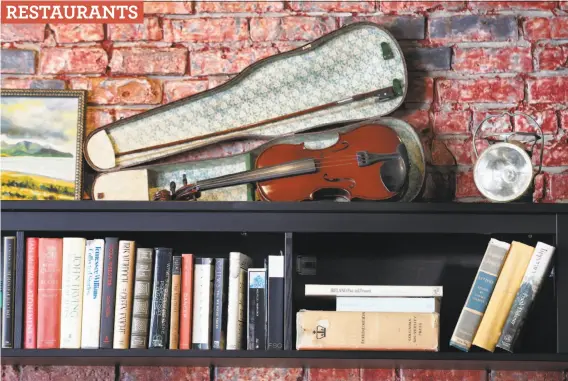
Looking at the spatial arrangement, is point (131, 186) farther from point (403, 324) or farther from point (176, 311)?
point (403, 324)

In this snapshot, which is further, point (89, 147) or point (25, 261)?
point (89, 147)

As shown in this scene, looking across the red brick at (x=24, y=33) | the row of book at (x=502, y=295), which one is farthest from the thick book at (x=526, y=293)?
the red brick at (x=24, y=33)

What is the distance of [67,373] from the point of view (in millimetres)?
2000

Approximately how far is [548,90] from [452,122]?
26 cm

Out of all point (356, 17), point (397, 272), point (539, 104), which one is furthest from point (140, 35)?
point (539, 104)

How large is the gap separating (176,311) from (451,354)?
1.99 feet

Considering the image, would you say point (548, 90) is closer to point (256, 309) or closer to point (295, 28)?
point (295, 28)

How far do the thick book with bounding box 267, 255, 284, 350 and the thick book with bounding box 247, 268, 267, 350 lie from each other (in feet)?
0.06

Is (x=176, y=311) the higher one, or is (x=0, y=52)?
(x=0, y=52)

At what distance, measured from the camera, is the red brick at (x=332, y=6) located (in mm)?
2074

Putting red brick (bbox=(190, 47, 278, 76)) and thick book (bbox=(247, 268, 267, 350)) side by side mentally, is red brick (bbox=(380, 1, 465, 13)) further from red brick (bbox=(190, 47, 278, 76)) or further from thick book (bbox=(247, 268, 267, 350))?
thick book (bbox=(247, 268, 267, 350))

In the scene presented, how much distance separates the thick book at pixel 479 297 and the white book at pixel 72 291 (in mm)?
825

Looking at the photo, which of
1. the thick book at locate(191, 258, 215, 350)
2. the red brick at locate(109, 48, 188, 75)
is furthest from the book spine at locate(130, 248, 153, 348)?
the red brick at locate(109, 48, 188, 75)

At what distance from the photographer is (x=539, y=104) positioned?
2039 millimetres
